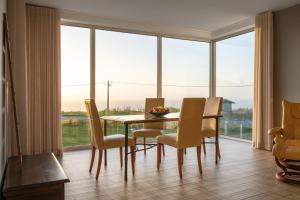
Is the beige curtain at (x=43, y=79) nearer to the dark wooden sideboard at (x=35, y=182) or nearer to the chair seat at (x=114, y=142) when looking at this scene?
the chair seat at (x=114, y=142)

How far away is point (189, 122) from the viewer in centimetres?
336

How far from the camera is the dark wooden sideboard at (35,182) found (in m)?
2.01

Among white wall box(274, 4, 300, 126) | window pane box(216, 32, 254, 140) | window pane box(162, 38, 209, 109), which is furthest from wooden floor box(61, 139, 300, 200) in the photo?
window pane box(162, 38, 209, 109)

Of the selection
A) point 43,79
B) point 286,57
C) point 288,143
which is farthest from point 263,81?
point 43,79

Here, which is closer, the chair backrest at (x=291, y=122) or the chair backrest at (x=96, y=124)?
the chair backrest at (x=96, y=124)

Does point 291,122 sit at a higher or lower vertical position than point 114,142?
higher

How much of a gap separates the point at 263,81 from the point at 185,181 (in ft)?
9.10

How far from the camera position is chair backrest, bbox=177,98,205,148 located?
10.9 ft

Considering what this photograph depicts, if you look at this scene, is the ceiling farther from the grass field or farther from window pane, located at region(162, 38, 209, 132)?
the grass field

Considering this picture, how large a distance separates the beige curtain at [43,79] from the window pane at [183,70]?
2.37m

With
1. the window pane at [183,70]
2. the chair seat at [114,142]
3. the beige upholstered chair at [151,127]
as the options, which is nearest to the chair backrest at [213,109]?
the beige upholstered chair at [151,127]

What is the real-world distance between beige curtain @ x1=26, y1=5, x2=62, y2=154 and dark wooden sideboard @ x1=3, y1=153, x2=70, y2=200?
6.97 ft

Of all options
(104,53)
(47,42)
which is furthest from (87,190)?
(104,53)

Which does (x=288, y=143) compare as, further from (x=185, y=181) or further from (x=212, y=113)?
(x=185, y=181)
